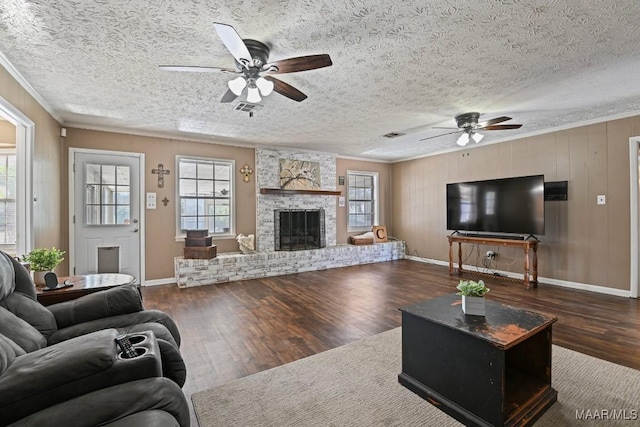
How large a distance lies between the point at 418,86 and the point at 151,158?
429 centimetres

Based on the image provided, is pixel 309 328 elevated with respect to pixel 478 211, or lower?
lower

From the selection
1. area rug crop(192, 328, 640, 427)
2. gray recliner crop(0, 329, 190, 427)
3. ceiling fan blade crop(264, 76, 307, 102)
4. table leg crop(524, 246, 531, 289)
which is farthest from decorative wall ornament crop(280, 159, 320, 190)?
gray recliner crop(0, 329, 190, 427)

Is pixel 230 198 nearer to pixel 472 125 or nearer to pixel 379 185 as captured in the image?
pixel 379 185

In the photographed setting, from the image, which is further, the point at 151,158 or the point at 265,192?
the point at 265,192

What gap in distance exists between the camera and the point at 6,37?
2.20 meters

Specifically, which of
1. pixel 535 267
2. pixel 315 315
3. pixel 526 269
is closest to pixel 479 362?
pixel 315 315

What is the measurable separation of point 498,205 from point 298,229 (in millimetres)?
3765

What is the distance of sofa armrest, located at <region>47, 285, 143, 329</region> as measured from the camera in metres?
1.88

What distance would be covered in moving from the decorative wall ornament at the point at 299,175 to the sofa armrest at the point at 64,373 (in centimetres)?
503

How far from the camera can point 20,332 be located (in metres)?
1.48

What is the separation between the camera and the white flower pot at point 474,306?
6.25 ft

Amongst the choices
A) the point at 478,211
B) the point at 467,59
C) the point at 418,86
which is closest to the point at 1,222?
the point at 418,86

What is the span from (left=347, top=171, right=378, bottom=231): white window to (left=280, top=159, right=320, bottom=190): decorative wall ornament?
1041 millimetres

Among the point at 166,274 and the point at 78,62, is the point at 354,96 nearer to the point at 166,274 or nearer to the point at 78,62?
the point at 78,62
